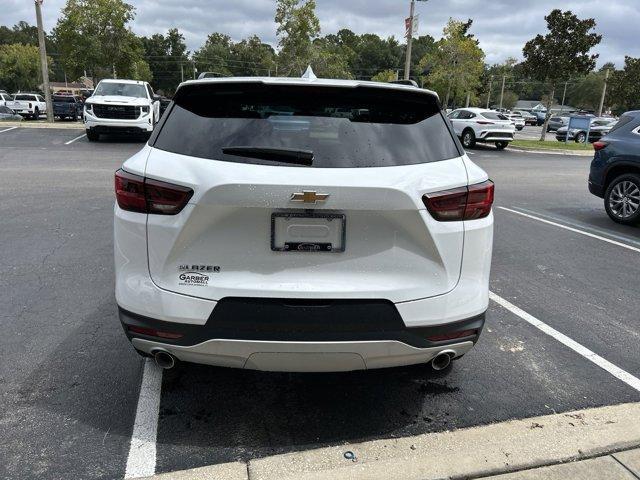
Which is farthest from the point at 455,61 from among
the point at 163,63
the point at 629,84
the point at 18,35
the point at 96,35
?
the point at 18,35

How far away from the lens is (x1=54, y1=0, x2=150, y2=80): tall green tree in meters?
31.7

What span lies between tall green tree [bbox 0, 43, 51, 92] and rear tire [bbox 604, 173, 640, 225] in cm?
8432

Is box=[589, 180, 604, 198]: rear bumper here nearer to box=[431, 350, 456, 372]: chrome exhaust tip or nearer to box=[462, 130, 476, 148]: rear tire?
box=[431, 350, 456, 372]: chrome exhaust tip

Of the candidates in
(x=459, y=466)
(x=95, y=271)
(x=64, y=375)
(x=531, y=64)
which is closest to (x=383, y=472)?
(x=459, y=466)

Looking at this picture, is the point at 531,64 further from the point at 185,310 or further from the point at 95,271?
the point at 185,310

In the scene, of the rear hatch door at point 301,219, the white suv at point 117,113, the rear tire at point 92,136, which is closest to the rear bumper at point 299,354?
the rear hatch door at point 301,219

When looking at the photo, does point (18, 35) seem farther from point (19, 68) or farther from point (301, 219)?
point (301, 219)

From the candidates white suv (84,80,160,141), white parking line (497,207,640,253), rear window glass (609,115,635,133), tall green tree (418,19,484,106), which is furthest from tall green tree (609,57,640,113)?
white parking line (497,207,640,253)

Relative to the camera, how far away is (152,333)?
2490 millimetres

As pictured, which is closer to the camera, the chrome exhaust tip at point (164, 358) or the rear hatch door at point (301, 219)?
the rear hatch door at point (301, 219)

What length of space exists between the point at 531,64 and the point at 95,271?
23310mm

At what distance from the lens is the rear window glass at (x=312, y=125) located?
2.47 meters

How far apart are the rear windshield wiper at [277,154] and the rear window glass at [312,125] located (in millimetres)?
10

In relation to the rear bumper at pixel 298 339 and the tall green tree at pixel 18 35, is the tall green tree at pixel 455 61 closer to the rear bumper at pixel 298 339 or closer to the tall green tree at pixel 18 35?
the rear bumper at pixel 298 339
